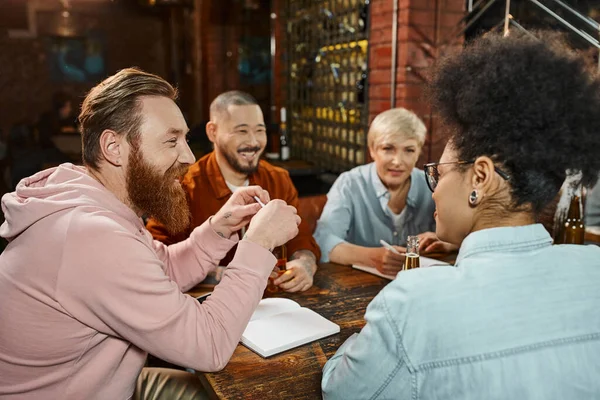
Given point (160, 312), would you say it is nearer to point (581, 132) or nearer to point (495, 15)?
point (581, 132)

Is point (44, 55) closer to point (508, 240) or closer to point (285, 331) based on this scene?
point (285, 331)

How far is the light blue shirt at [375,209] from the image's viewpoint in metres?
2.57

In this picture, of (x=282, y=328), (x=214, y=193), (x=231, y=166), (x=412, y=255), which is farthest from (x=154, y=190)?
(x=231, y=166)

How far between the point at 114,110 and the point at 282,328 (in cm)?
79

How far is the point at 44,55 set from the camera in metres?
4.22

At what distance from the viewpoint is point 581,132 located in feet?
2.89

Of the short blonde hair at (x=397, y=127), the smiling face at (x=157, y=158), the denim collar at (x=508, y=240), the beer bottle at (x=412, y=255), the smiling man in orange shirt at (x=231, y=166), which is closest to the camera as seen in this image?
the denim collar at (x=508, y=240)

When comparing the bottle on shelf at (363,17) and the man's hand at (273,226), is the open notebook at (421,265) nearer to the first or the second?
the man's hand at (273,226)

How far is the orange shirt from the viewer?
2.18m

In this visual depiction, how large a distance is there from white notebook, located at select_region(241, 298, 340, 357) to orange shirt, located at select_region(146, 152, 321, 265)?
63 cm

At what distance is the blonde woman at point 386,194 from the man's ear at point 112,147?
1235mm

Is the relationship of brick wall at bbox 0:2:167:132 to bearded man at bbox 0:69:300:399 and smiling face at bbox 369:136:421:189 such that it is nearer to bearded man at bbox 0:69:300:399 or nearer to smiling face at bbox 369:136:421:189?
smiling face at bbox 369:136:421:189

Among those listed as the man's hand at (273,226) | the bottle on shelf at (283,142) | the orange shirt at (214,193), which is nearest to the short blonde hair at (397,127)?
the orange shirt at (214,193)

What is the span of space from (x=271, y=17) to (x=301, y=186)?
1994mm
